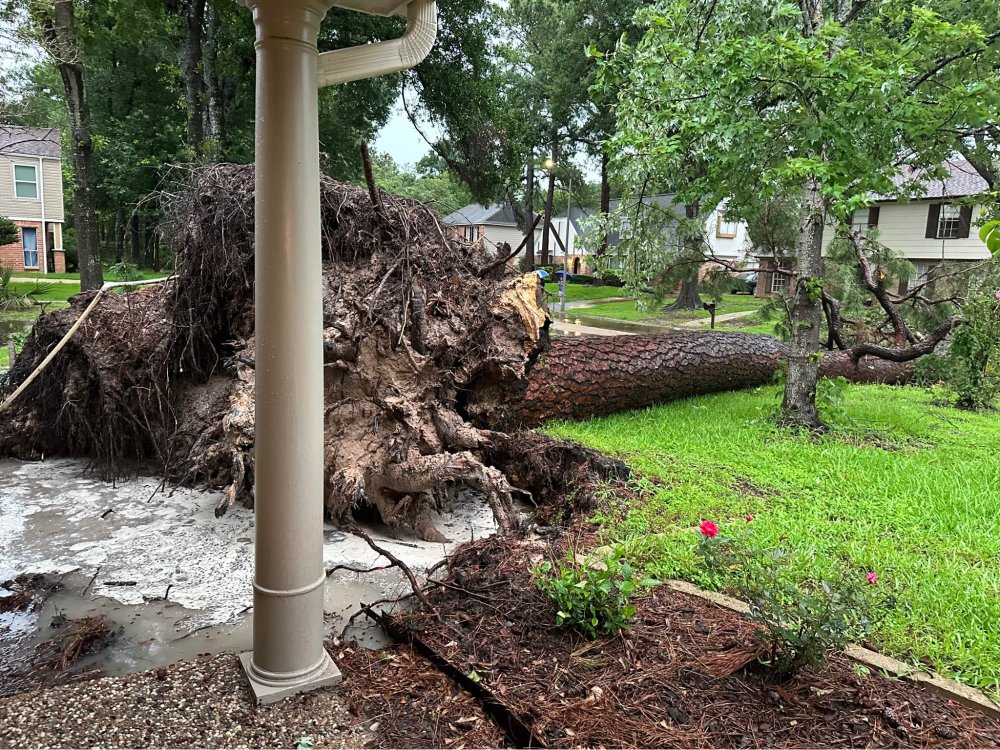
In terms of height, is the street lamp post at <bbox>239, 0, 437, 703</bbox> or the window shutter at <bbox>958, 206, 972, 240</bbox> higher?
the window shutter at <bbox>958, 206, 972, 240</bbox>

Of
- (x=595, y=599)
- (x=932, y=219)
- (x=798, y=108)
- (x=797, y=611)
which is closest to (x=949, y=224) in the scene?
(x=932, y=219)

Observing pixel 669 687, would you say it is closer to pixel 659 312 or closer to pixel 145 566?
pixel 145 566

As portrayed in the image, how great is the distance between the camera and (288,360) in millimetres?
2178

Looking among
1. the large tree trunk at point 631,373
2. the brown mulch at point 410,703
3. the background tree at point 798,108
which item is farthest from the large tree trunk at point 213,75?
the brown mulch at point 410,703

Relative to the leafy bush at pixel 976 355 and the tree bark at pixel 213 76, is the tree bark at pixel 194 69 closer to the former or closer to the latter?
the tree bark at pixel 213 76

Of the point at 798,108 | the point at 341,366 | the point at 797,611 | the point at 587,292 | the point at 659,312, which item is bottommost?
the point at 797,611

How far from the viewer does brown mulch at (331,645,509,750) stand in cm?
210

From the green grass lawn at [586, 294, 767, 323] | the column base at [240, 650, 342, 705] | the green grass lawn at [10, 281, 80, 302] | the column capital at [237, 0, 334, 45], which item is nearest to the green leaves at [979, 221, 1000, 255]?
the column capital at [237, 0, 334, 45]

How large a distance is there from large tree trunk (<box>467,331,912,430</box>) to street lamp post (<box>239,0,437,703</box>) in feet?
8.38

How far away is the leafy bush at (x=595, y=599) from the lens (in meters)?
2.57

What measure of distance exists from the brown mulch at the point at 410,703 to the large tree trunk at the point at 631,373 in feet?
7.92

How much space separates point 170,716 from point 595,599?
62.0 inches

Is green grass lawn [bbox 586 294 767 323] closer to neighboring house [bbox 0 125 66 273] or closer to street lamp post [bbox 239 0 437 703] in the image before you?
street lamp post [bbox 239 0 437 703]

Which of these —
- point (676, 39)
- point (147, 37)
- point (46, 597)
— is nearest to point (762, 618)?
point (46, 597)
